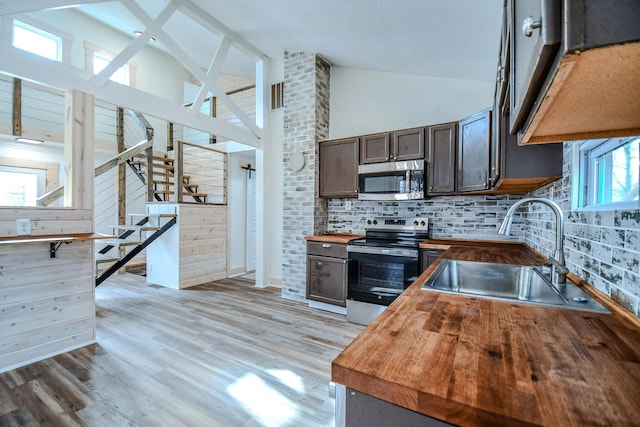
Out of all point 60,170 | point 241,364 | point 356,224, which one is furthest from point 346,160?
point 60,170

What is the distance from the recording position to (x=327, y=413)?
5.82ft

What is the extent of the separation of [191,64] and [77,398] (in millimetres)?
3553

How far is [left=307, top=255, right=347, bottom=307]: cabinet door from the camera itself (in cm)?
345

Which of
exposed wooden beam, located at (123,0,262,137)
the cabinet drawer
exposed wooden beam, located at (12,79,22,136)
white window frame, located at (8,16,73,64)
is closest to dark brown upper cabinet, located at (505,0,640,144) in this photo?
the cabinet drawer

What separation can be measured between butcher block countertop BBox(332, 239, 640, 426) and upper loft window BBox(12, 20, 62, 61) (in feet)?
21.4

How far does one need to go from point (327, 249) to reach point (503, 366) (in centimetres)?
300

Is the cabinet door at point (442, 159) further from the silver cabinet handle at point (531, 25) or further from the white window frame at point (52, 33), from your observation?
the white window frame at point (52, 33)

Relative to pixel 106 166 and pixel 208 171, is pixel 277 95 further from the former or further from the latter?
pixel 106 166

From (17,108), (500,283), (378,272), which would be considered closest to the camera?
(500,283)

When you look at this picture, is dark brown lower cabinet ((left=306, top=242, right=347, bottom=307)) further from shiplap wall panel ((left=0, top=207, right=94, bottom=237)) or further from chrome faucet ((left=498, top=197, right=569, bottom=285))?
shiplap wall panel ((left=0, top=207, right=94, bottom=237))

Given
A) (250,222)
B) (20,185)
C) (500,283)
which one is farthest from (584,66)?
(20,185)

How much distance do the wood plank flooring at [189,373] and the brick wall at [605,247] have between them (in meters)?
1.55

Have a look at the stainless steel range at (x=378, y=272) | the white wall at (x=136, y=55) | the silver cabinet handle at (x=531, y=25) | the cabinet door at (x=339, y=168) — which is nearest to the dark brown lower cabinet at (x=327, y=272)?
the stainless steel range at (x=378, y=272)

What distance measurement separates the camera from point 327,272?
357 centimetres
